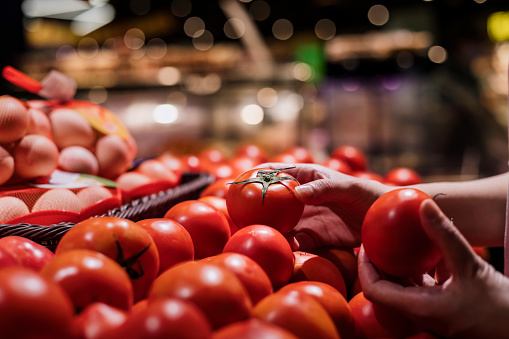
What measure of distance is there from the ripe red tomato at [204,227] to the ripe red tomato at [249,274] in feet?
0.94

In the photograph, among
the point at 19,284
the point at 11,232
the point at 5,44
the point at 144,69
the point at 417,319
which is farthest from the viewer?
the point at 144,69

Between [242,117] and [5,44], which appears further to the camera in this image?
[242,117]

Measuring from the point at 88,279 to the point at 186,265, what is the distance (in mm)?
184

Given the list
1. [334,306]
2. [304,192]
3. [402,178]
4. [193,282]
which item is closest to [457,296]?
[334,306]

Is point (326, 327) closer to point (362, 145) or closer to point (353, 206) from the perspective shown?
point (353, 206)

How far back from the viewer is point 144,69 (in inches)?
238

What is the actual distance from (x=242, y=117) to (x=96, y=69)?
248 centimetres

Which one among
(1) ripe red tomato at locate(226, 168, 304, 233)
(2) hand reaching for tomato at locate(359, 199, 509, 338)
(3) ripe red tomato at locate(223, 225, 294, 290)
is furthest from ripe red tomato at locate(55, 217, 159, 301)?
(2) hand reaching for tomato at locate(359, 199, 509, 338)

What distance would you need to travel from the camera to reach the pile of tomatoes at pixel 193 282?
625 mm

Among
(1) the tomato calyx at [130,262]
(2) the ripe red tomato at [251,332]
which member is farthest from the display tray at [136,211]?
(2) the ripe red tomato at [251,332]

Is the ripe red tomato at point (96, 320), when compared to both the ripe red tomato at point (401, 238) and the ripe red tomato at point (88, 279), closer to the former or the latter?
the ripe red tomato at point (88, 279)

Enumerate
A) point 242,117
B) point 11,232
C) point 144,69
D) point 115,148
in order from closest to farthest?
point 11,232 < point 115,148 < point 242,117 < point 144,69

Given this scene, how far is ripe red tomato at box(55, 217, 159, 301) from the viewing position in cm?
92

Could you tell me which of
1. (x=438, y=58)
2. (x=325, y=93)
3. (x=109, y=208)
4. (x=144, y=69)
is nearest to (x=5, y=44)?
(x=144, y=69)
